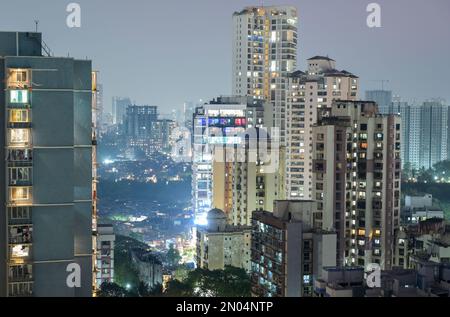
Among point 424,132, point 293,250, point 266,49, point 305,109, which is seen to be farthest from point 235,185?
point 424,132

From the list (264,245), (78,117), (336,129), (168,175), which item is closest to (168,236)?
(168,175)

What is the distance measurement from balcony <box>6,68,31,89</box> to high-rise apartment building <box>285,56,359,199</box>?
1553cm

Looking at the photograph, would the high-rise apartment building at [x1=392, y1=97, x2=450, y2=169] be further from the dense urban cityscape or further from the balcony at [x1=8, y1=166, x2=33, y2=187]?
the balcony at [x1=8, y1=166, x2=33, y2=187]

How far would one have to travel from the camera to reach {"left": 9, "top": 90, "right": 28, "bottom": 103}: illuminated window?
5340mm

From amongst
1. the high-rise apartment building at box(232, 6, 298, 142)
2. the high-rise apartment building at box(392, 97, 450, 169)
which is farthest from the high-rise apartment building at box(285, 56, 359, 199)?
the high-rise apartment building at box(392, 97, 450, 169)

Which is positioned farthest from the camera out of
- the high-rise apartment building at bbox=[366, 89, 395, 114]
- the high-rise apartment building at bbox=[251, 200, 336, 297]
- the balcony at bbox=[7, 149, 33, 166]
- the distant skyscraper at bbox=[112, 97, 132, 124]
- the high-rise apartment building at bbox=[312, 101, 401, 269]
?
the distant skyscraper at bbox=[112, 97, 132, 124]

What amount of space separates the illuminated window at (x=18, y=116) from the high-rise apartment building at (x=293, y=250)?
538cm

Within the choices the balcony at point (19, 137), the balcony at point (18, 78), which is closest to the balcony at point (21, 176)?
the balcony at point (19, 137)

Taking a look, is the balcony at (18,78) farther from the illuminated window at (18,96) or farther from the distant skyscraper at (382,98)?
the distant skyscraper at (382,98)

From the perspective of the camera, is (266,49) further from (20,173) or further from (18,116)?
(20,173)

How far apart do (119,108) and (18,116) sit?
3163 centimetres

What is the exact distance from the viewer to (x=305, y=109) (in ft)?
69.6

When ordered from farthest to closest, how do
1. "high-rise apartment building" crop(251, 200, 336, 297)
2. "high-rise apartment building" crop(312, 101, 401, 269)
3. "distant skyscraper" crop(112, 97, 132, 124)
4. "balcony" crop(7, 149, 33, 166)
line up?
"distant skyscraper" crop(112, 97, 132, 124)
"high-rise apartment building" crop(312, 101, 401, 269)
"high-rise apartment building" crop(251, 200, 336, 297)
"balcony" crop(7, 149, 33, 166)
